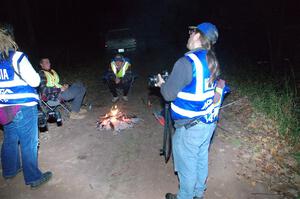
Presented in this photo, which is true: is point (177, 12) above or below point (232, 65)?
above

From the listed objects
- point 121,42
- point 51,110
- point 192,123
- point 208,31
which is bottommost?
point 51,110

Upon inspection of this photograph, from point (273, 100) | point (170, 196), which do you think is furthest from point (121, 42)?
point (170, 196)

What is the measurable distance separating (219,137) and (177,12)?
28569 mm

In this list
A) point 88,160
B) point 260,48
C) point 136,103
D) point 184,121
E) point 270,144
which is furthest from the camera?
point 260,48

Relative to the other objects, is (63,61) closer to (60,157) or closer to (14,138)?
(60,157)

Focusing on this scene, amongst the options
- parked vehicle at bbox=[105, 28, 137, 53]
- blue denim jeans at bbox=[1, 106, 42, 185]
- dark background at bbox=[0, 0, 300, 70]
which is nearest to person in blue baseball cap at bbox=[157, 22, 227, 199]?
blue denim jeans at bbox=[1, 106, 42, 185]

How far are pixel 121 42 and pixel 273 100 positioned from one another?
10.1 meters

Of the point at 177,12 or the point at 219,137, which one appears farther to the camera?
the point at 177,12

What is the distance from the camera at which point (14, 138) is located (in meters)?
4.12

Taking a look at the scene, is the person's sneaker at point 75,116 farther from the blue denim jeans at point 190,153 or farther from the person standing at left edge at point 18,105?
the blue denim jeans at point 190,153

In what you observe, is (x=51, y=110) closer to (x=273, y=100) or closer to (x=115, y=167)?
(x=115, y=167)

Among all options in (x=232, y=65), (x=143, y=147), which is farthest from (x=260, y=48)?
(x=143, y=147)

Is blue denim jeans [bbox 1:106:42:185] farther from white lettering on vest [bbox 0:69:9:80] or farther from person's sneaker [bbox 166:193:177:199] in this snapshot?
person's sneaker [bbox 166:193:177:199]

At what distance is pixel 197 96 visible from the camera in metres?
3.13
